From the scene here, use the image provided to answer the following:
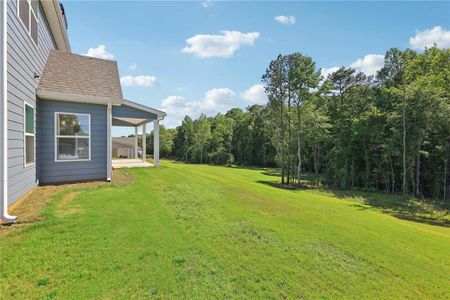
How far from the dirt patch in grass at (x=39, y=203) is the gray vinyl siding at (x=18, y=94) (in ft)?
0.62

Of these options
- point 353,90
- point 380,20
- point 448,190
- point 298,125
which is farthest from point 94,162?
point 353,90

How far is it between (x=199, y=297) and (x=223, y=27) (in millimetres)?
12751

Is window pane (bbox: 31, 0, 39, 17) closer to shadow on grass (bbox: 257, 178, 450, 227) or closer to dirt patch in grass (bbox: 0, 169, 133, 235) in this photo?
dirt patch in grass (bbox: 0, 169, 133, 235)

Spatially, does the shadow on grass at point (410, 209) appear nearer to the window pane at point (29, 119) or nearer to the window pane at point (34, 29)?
the window pane at point (29, 119)

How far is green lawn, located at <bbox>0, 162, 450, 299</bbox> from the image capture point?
2.95m

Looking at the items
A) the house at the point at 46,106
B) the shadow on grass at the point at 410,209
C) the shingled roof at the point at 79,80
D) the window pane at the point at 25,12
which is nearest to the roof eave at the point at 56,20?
the house at the point at 46,106

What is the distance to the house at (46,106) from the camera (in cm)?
492

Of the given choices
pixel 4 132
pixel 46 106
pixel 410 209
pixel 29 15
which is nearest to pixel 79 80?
pixel 46 106

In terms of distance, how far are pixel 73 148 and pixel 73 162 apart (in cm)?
46

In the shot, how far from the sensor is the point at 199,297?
282cm

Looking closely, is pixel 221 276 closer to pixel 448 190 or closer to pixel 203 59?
pixel 203 59

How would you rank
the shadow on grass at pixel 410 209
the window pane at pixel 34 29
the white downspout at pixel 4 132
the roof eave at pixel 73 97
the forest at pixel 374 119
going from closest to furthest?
the white downspout at pixel 4 132 → the window pane at pixel 34 29 → the roof eave at pixel 73 97 → the shadow on grass at pixel 410 209 → the forest at pixel 374 119

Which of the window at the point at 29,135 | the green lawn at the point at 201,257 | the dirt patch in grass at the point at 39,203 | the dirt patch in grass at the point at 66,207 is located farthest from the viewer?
the window at the point at 29,135

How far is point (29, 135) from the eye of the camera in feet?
21.0
